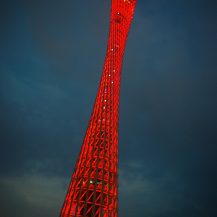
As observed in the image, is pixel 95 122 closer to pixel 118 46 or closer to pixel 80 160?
pixel 80 160

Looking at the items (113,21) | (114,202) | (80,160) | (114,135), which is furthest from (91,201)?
(113,21)

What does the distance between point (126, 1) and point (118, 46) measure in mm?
4206

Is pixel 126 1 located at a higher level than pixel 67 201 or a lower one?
higher

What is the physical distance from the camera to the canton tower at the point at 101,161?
50.2ft

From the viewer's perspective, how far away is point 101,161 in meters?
16.4

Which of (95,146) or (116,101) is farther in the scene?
(116,101)

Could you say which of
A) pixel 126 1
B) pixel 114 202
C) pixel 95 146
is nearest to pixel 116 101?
pixel 95 146

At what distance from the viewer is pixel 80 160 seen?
16.4 m

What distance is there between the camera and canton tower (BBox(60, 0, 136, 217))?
1530 cm

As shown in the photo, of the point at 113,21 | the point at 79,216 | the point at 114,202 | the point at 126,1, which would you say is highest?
the point at 126,1

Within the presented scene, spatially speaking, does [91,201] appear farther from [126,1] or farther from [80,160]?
[126,1]

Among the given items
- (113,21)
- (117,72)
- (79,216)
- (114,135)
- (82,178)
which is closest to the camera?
(79,216)

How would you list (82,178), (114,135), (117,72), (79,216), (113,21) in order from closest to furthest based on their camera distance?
(79,216)
(82,178)
(114,135)
(117,72)
(113,21)

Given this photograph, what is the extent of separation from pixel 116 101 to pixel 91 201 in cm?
605
